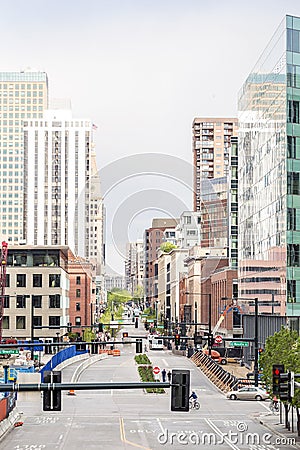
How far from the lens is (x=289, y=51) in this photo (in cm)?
7238

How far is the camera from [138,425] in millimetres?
47688

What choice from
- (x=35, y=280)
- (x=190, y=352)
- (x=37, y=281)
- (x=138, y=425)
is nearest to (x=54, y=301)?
(x=37, y=281)

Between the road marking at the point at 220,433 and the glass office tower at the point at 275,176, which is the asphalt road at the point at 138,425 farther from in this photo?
the glass office tower at the point at 275,176

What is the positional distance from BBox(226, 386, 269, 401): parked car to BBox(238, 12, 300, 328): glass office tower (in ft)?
36.2

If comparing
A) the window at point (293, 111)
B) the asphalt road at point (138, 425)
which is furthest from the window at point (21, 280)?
the window at point (293, 111)

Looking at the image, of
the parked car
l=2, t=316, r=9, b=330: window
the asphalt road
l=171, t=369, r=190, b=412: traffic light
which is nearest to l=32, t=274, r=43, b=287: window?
l=2, t=316, r=9, b=330: window

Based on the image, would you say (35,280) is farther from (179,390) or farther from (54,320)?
(179,390)

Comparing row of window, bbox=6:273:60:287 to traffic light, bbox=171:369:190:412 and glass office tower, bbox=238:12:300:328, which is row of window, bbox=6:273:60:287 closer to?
glass office tower, bbox=238:12:300:328

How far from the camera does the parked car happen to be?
62.7 meters

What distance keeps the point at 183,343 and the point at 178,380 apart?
101m

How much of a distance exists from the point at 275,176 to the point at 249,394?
22114 mm

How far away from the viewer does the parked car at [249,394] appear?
6269 cm

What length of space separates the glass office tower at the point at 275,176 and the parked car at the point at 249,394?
434 inches

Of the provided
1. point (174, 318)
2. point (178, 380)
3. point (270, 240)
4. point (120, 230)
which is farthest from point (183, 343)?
point (178, 380)
